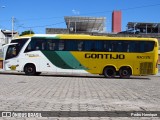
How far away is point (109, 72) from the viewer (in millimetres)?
29812

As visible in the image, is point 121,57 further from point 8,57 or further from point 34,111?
point 34,111

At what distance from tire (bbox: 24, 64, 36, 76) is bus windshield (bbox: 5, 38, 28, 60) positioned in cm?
136

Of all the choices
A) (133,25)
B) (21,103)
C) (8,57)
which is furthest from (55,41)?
(133,25)

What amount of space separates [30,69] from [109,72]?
20.5 feet

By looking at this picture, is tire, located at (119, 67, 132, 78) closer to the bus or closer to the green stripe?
the bus

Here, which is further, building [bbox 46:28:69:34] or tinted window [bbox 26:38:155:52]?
building [bbox 46:28:69:34]

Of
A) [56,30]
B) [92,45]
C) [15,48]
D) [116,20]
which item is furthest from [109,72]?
[116,20]

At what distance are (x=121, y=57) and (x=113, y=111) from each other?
19311mm

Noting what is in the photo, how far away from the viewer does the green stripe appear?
2948cm

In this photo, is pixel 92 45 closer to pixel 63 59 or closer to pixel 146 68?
pixel 63 59

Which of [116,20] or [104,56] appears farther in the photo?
[116,20]

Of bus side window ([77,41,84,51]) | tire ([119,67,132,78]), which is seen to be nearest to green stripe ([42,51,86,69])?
bus side window ([77,41,84,51])

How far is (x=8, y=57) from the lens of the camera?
30.6 meters

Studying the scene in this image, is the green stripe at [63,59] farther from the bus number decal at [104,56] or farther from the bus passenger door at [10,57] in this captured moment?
the bus passenger door at [10,57]
